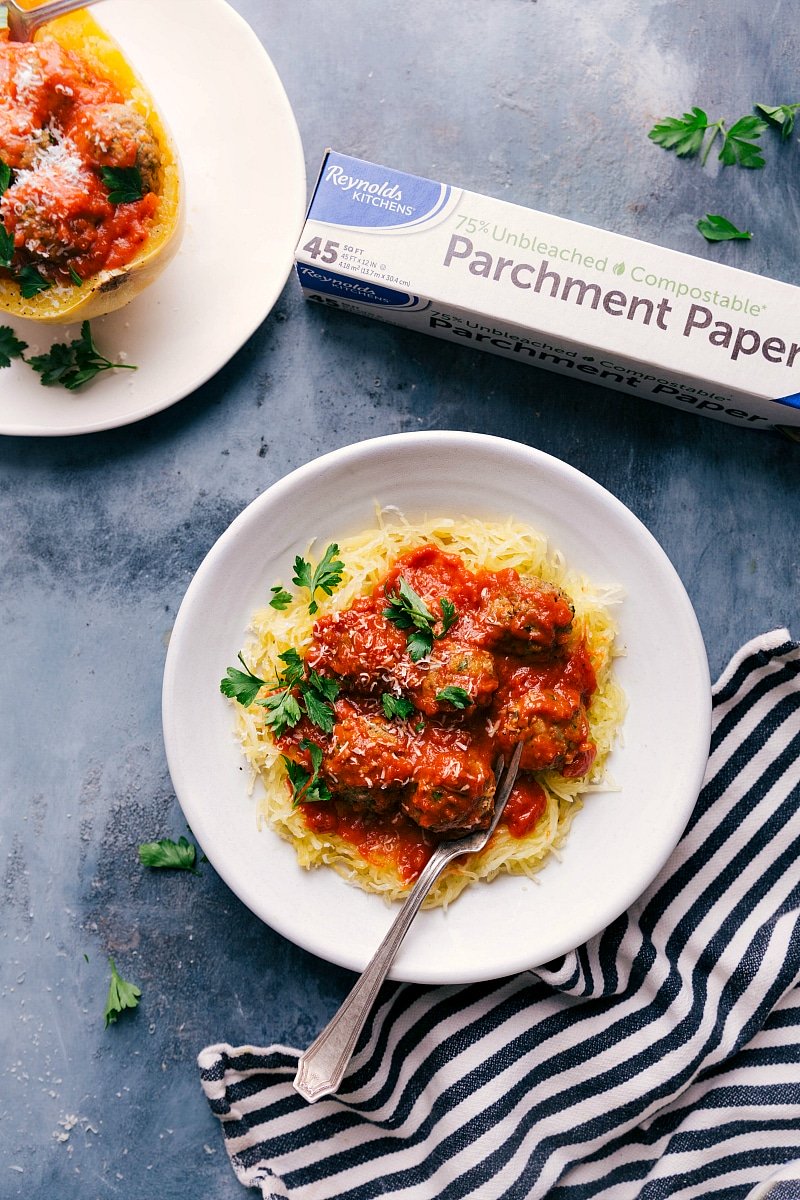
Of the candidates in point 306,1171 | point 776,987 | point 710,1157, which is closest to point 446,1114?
point 306,1171

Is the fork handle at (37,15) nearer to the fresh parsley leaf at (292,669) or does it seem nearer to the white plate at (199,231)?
the white plate at (199,231)

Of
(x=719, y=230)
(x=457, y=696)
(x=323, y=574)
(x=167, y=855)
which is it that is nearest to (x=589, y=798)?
(x=457, y=696)

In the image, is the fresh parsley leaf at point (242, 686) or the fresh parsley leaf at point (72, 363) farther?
the fresh parsley leaf at point (72, 363)

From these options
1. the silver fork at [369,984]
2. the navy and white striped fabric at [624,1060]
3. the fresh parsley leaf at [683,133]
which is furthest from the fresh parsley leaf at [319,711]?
the fresh parsley leaf at [683,133]

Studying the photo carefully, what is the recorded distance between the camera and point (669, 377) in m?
3.49

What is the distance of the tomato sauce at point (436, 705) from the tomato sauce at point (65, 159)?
62.8 inches

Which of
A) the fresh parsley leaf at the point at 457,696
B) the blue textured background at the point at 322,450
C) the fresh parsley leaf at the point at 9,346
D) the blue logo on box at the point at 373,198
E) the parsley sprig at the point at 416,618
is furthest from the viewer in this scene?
the blue textured background at the point at 322,450

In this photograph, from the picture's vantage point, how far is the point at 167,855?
378 cm

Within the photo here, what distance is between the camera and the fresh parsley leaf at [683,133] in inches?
152

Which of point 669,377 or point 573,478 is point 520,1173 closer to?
point 573,478

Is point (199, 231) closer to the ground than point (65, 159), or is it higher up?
closer to the ground

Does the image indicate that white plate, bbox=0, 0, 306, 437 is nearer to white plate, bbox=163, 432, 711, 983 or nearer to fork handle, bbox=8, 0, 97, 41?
fork handle, bbox=8, 0, 97, 41

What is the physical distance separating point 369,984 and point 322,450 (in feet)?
6.71

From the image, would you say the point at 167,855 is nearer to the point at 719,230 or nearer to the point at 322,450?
the point at 322,450
